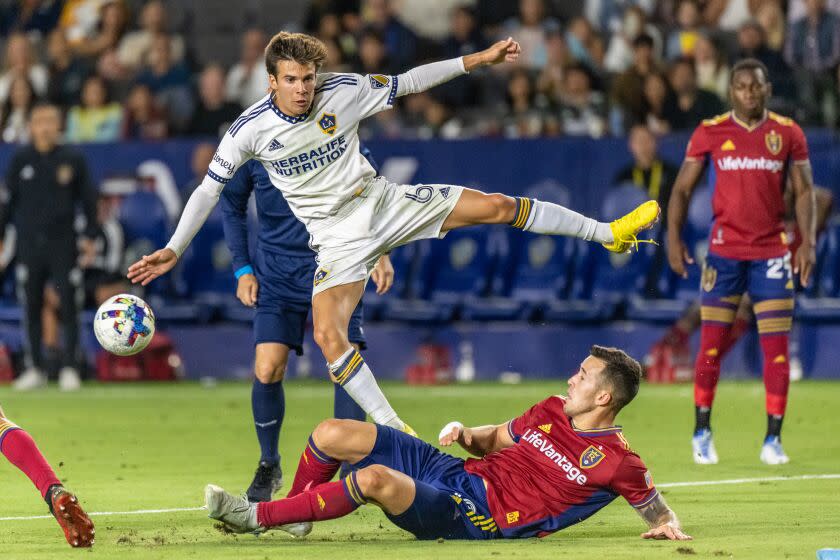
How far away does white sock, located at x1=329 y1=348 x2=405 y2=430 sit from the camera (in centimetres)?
794

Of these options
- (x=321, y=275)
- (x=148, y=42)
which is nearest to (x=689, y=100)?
(x=148, y=42)

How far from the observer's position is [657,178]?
16.2 metres

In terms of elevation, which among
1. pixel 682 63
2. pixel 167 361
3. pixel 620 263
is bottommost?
pixel 167 361

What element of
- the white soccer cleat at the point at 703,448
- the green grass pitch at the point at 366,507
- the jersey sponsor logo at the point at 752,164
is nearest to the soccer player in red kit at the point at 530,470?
the green grass pitch at the point at 366,507

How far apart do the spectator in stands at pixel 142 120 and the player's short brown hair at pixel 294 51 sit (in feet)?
34.6

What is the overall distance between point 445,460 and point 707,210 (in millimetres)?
9786

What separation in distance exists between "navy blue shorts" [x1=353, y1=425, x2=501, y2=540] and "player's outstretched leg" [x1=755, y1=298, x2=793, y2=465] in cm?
366

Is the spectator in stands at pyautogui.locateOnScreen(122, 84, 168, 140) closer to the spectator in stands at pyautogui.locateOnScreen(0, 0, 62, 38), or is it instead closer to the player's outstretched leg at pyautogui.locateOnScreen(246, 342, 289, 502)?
the spectator in stands at pyautogui.locateOnScreen(0, 0, 62, 38)

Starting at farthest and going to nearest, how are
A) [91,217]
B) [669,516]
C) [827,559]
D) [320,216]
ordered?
[91,217] → [320,216] → [669,516] → [827,559]

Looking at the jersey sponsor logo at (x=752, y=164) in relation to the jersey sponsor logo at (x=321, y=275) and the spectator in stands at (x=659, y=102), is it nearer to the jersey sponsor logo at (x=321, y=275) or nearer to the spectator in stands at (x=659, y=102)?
the jersey sponsor logo at (x=321, y=275)

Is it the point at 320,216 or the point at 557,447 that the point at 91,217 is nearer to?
the point at 320,216

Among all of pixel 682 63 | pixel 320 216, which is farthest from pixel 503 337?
pixel 320 216

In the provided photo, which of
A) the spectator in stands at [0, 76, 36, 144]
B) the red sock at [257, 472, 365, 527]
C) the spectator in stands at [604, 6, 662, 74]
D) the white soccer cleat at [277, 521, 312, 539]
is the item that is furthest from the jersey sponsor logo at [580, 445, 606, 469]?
the spectator in stands at [0, 76, 36, 144]

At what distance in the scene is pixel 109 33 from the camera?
20.2 m
